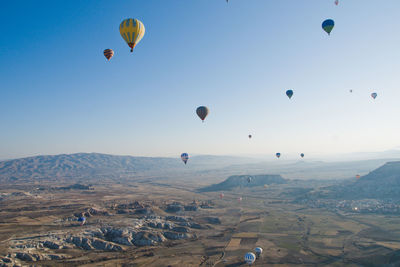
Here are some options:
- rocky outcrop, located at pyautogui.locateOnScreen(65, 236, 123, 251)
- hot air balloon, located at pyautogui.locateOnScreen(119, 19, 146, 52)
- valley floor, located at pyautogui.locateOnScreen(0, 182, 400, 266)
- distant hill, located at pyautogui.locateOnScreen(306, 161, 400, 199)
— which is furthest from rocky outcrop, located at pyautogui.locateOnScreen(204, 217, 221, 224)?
distant hill, located at pyautogui.locateOnScreen(306, 161, 400, 199)

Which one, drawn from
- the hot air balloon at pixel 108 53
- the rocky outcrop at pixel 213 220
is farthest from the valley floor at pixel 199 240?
the hot air balloon at pixel 108 53

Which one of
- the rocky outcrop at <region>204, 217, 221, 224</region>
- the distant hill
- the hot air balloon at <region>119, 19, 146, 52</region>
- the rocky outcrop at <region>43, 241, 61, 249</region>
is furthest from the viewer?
the distant hill

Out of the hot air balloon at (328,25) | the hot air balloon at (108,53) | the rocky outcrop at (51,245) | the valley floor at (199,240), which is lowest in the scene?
the valley floor at (199,240)

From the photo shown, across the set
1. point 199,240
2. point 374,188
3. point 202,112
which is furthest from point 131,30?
point 374,188

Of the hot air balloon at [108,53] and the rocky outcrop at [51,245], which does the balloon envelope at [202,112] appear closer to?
the hot air balloon at [108,53]

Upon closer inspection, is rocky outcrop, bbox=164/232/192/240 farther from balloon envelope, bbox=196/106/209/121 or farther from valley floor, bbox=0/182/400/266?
balloon envelope, bbox=196/106/209/121

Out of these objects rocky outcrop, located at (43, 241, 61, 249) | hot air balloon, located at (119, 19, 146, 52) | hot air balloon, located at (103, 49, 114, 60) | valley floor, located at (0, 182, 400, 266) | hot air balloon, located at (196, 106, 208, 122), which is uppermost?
hot air balloon, located at (103, 49, 114, 60)

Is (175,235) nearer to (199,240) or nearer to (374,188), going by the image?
(199,240)

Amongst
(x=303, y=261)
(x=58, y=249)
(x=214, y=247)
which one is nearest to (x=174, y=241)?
(x=214, y=247)
